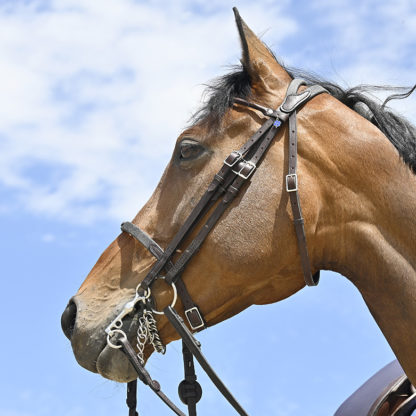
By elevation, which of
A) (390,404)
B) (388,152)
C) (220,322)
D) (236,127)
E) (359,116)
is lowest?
(390,404)

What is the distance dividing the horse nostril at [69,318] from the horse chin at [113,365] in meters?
0.32

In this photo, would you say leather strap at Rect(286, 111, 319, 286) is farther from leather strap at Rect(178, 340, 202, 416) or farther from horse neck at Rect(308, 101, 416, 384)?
leather strap at Rect(178, 340, 202, 416)

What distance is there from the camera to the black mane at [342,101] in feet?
17.2

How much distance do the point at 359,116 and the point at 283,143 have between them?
60 centimetres

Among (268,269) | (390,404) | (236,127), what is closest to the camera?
(268,269)

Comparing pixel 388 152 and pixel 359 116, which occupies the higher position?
pixel 359 116

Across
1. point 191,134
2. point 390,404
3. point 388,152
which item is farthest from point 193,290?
point 390,404

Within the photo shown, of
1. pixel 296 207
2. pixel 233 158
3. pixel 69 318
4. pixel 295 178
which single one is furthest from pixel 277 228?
pixel 69 318

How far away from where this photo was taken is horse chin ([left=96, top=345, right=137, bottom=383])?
5.10m

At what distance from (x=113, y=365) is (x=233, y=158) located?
1.62 meters

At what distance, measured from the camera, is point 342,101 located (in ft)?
18.4

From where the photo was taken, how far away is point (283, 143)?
203 inches

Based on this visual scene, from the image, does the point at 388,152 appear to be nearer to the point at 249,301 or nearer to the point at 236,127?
the point at 236,127

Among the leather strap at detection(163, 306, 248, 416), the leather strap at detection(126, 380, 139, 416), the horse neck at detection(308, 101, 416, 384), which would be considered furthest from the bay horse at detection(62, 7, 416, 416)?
the leather strap at detection(126, 380, 139, 416)
